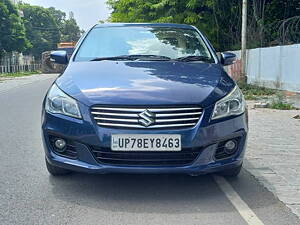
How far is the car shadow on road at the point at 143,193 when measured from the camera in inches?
153

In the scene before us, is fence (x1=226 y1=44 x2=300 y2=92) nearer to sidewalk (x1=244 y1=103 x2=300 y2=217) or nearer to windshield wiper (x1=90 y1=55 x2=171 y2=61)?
sidewalk (x1=244 y1=103 x2=300 y2=217)

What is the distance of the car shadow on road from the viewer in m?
3.88

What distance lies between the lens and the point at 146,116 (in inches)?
152

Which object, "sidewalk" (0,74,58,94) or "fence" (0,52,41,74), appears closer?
"sidewalk" (0,74,58,94)

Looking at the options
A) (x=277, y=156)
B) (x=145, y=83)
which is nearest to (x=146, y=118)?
(x=145, y=83)

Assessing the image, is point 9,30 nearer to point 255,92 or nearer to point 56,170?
point 255,92

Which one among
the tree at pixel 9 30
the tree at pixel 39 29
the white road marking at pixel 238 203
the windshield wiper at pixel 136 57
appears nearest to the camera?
the white road marking at pixel 238 203

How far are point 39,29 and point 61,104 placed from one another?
3484 inches

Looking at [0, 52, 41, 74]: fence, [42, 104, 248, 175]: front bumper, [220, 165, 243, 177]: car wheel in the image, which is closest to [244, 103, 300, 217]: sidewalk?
[220, 165, 243, 177]: car wheel

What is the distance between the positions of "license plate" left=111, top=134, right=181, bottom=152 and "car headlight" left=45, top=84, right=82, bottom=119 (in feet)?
1.38

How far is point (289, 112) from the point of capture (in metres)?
10.4

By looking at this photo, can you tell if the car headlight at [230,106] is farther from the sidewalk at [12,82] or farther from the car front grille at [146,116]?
the sidewalk at [12,82]

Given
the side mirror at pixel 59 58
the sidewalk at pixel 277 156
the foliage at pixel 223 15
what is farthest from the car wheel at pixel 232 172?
the foliage at pixel 223 15

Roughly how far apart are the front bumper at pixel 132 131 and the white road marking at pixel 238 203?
30 cm
